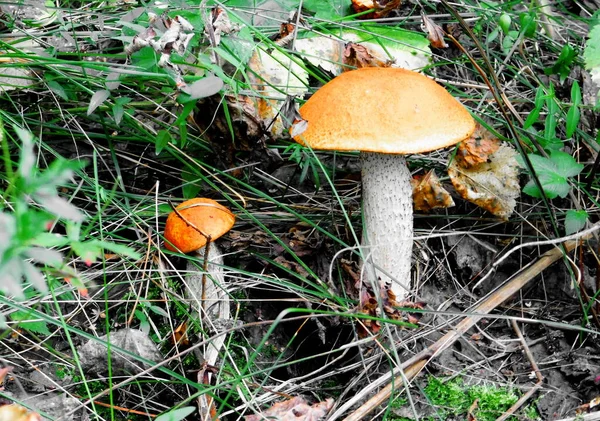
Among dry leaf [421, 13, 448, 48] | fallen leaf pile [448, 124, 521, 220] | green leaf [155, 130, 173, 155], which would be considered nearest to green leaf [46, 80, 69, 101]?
green leaf [155, 130, 173, 155]

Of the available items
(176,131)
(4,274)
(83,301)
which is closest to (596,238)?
A: (176,131)

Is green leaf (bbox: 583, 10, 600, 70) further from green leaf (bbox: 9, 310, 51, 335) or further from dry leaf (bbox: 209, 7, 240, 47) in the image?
green leaf (bbox: 9, 310, 51, 335)

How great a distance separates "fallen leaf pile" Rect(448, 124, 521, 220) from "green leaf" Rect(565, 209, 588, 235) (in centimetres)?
32

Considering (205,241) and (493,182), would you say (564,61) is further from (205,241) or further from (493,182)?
(205,241)

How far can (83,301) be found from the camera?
272 cm

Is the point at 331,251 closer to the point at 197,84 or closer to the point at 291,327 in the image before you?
the point at 291,327

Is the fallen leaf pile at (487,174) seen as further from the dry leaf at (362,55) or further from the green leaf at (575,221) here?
the dry leaf at (362,55)

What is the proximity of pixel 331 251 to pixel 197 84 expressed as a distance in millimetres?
1066

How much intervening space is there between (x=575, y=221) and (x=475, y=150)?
1.94 ft

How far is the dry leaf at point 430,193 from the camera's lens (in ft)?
9.70

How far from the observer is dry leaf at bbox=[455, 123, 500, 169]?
299cm

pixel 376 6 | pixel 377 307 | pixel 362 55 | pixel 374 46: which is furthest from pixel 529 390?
pixel 376 6

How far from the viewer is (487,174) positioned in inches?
118

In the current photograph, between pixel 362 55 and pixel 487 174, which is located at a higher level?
pixel 362 55
